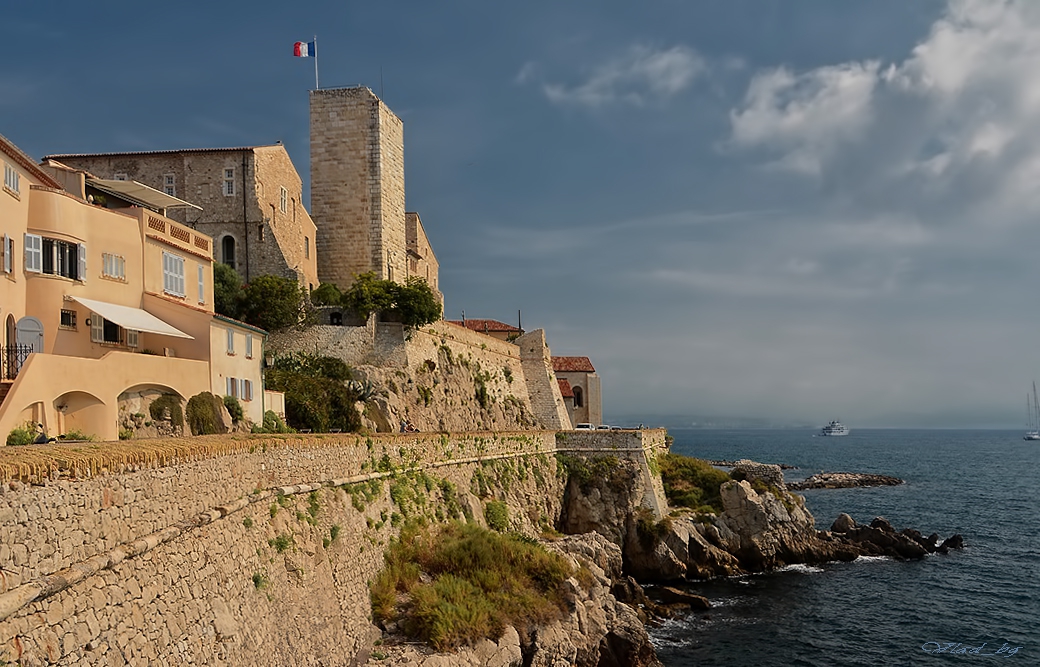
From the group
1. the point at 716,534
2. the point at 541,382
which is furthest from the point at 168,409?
the point at 541,382

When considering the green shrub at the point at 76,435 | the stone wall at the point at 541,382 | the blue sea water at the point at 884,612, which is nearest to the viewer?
the green shrub at the point at 76,435

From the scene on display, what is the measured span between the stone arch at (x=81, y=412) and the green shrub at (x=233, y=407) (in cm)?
555

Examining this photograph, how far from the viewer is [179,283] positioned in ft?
83.6

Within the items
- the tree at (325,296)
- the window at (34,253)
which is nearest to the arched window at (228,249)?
the tree at (325,296)

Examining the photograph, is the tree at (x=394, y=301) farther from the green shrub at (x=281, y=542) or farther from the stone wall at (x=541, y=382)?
the green shrub at (x=281, y=542)

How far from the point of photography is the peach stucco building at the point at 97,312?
18.0m

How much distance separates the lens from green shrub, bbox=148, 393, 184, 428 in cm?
2097

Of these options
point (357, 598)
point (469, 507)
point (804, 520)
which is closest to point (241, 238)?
point (469, 507)

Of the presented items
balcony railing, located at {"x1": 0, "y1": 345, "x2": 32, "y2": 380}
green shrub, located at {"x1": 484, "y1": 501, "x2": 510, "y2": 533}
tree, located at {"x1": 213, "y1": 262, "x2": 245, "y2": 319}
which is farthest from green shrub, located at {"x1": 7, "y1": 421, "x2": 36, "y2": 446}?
tree, located at {"x1": 213, "y1": 262, "x2": 245, "y2": 319}

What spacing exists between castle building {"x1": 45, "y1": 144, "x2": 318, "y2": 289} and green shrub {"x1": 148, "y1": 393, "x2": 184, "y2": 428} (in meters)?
19.4

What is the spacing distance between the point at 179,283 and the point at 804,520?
34519mm

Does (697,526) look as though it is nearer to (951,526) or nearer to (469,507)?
(469,507)

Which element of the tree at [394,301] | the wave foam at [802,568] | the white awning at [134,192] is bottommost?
the wave foam at [802,568]

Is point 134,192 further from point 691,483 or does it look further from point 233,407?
point 691,483
